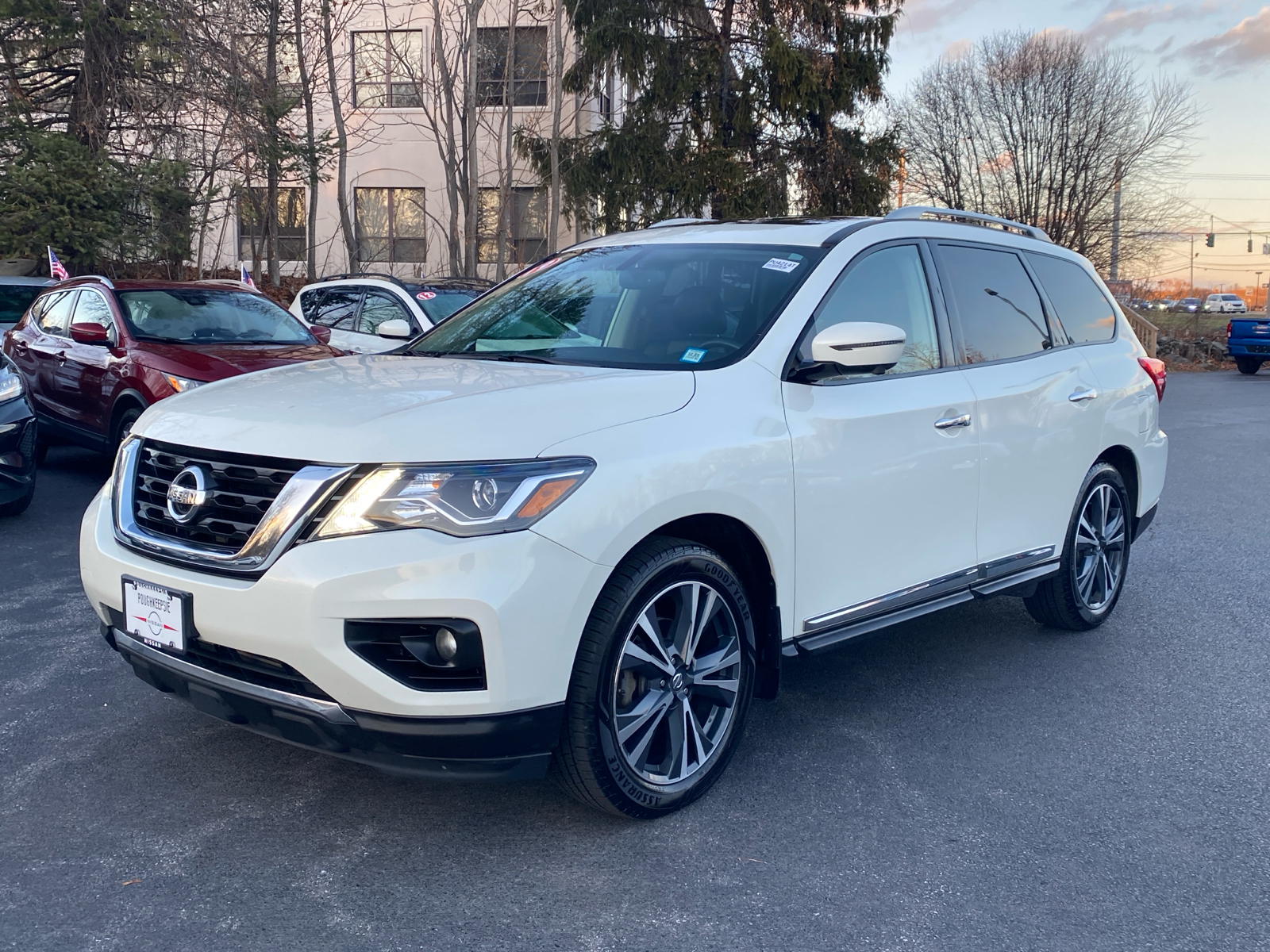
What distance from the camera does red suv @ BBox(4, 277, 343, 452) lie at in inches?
325

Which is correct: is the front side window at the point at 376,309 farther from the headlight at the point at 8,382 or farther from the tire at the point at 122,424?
the headlight at the point at 8,382

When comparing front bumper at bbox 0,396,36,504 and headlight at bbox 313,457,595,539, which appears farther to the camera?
front bumper at bbox 0,396,36,504

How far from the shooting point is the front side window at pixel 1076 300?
5348 mm

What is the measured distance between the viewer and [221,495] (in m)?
3.14

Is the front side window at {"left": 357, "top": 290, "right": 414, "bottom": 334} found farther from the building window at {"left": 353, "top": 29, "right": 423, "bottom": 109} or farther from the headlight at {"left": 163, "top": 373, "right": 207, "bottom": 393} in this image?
the building window at {"left": 353, "top": 29, "right": 423, "bottom": 109}

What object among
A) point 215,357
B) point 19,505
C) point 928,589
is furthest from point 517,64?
point 928,589

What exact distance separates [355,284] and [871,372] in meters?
8.55

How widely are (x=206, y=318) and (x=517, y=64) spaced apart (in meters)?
19.1

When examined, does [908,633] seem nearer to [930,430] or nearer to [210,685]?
[930,430]

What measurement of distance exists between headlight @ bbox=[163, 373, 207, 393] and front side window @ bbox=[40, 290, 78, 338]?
2.07 meters

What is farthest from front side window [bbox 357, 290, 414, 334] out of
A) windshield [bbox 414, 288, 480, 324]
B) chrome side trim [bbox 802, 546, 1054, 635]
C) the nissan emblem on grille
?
the nissan emblem on grille

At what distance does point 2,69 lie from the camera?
17.8m

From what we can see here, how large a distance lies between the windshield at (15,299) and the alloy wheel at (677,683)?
1095 centimetres

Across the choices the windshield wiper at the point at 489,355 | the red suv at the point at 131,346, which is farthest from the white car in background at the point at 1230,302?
the windshield wiper at the point at 489,355
